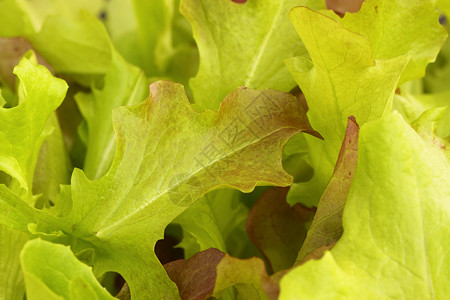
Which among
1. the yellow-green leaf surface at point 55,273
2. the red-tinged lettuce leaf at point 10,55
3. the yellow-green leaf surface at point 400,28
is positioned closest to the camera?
the yellow-green leaf surface at point 55,273

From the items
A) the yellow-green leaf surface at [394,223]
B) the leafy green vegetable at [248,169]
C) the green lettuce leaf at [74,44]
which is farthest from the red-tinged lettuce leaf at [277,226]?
the green lettuce leaf at [74,44]

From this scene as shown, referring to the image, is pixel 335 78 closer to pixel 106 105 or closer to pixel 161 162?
pixel 161 162

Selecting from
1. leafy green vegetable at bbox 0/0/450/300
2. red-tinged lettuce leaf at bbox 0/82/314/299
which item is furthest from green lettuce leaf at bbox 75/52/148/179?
red-tinged lettuce leaf at bbox 0/82/314/299

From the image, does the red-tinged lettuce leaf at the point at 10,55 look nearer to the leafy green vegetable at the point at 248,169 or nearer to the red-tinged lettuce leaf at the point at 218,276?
the leafy green vegetable at the point at 248,169

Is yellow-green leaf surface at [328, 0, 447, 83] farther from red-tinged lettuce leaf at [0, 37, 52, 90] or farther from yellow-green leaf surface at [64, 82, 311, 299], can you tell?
red-tinged lettuce leaf at [0, 37, 52, 90]

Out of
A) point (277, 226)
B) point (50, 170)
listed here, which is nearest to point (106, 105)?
point (50, 170)
